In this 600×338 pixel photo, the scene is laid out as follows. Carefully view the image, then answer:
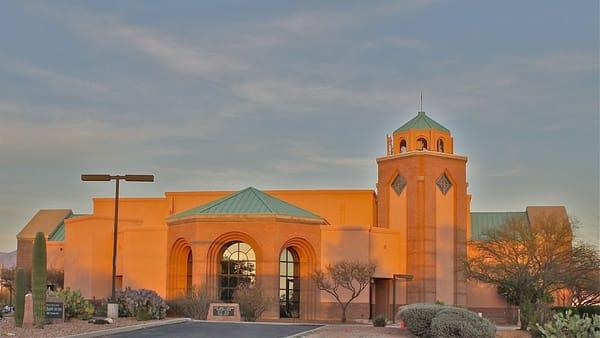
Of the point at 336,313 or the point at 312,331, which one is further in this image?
the point at 336,313

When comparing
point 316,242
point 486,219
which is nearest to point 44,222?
point 316,242

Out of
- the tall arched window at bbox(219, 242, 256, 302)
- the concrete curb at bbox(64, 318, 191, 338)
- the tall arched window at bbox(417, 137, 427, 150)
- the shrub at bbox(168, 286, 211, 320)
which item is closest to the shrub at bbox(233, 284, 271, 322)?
the shrub at bbox(168, 286, 211, 320)

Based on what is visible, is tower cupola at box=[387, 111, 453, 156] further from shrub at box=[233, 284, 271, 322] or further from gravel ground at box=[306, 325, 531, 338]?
gravel ground at box=[306, 325, 531, 338]

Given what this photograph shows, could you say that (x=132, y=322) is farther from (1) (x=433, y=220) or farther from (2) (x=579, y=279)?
(1) (x=433, y=220)

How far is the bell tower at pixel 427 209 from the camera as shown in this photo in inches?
2362

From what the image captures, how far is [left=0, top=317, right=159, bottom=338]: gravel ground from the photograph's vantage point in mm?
28125

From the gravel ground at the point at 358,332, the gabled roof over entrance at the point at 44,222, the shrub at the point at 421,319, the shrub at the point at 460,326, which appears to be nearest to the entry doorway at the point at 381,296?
the gravel ground at the point at 358,332

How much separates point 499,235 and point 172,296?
67.9 feet

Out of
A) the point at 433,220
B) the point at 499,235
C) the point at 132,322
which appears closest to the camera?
the point at 132,322

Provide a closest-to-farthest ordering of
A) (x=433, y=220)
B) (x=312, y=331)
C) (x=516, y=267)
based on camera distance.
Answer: (x=312, y=331), (x=516, y=267), (x=433, y=220)

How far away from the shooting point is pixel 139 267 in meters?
60.1

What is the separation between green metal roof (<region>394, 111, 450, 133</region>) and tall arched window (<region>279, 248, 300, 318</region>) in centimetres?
1249

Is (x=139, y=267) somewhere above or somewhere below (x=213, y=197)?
below

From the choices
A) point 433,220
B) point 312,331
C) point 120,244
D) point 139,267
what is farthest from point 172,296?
point 312,331
